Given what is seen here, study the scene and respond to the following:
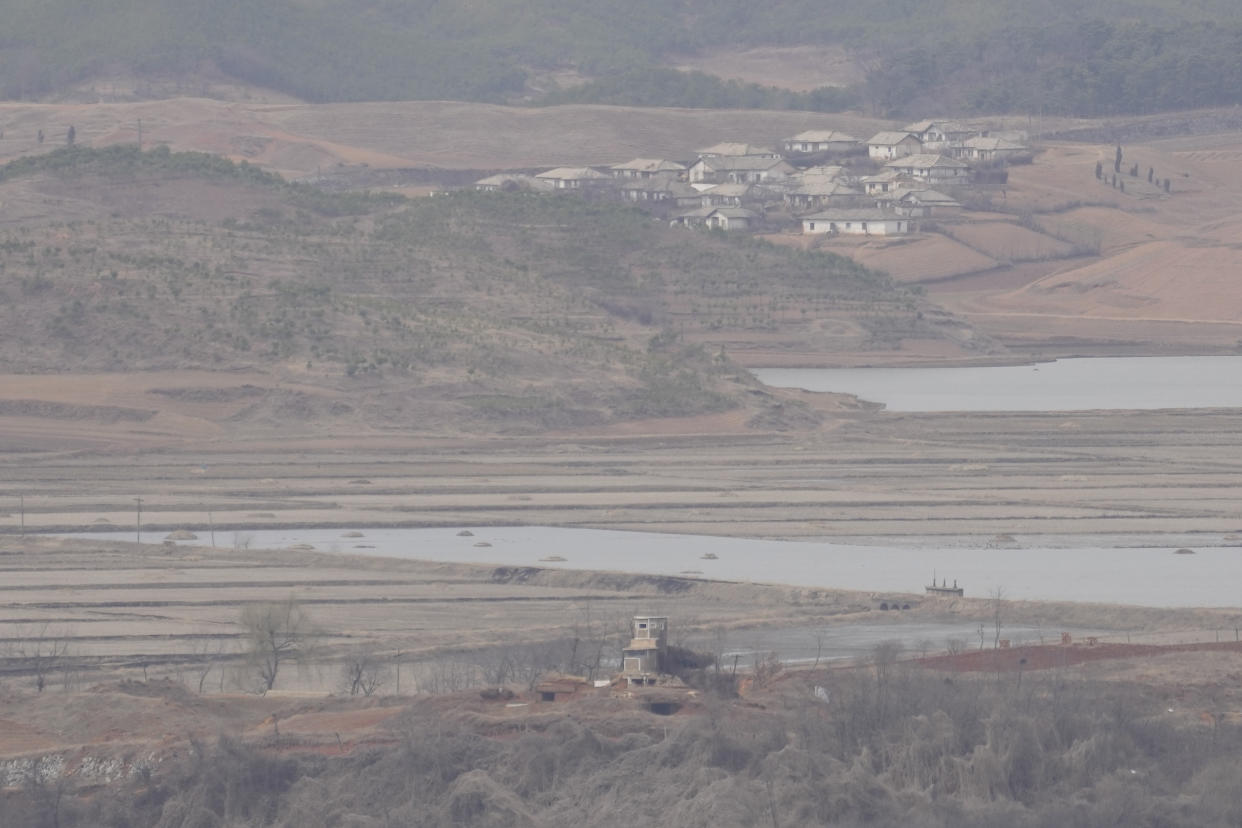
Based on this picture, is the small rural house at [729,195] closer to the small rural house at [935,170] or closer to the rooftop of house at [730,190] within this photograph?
the rooftop of house at [730,190]

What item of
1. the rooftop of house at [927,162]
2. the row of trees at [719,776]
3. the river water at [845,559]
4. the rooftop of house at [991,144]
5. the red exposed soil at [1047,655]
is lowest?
the row of trees at [719,776]

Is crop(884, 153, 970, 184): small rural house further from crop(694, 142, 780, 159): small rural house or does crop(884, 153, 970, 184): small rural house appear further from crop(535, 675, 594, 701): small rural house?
crop(535, 675, 594, 701): small rural house

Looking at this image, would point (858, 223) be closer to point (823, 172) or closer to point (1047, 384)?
point (823, 172)

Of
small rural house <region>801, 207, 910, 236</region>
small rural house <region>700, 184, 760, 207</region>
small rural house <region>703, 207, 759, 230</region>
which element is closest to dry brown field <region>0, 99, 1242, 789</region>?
small rural house <region>801, 207, 910, 236</region>

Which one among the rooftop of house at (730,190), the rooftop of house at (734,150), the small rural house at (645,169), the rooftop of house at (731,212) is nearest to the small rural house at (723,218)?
the rooftop of house at (731,212)

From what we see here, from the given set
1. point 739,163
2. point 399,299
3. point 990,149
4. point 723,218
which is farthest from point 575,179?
point 399,299
